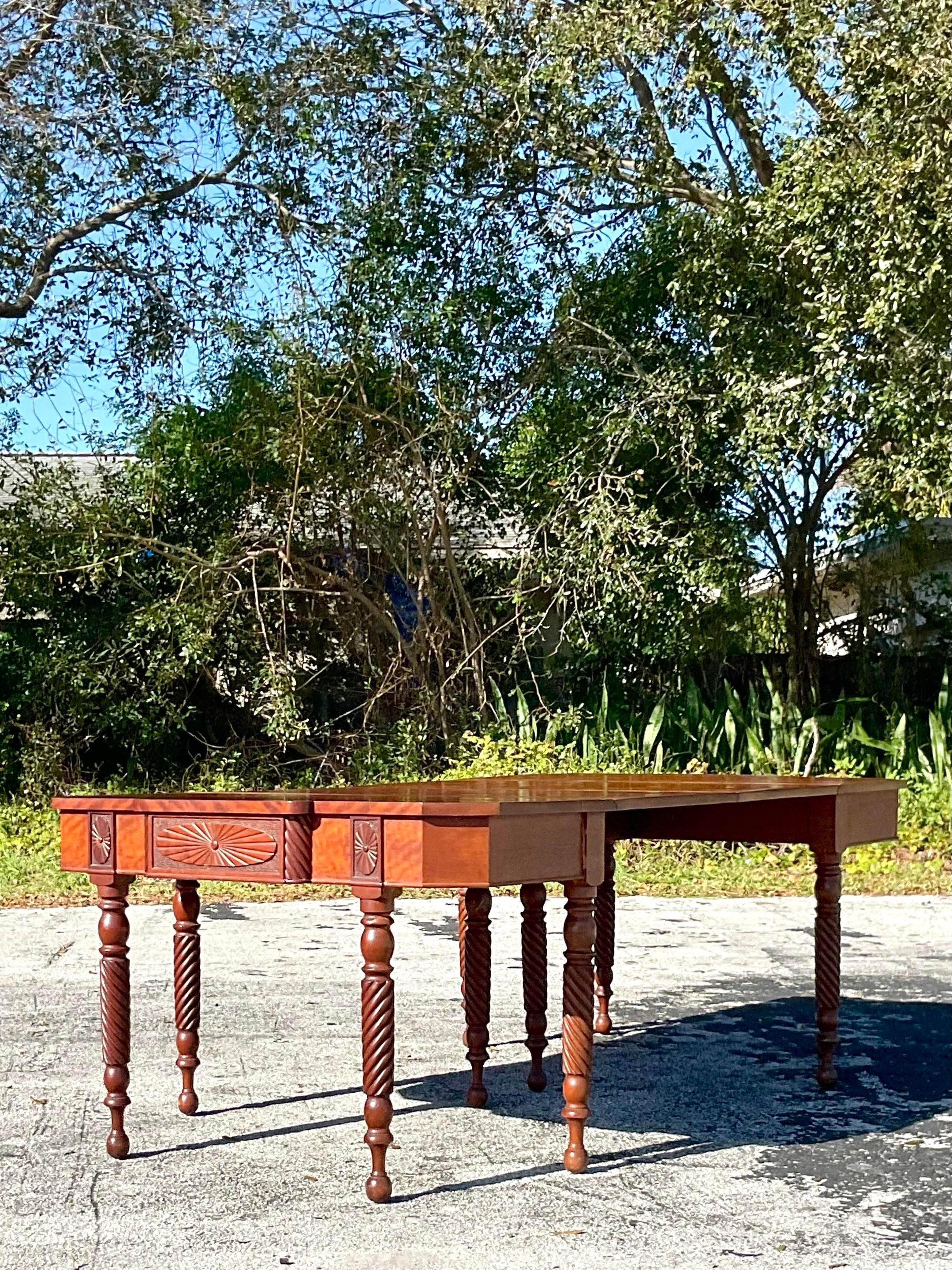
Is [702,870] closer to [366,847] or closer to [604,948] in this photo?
[604,948]

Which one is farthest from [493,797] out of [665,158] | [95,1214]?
[665,158]

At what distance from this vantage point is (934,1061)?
565cm

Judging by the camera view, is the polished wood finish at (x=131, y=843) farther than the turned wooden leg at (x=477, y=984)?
No

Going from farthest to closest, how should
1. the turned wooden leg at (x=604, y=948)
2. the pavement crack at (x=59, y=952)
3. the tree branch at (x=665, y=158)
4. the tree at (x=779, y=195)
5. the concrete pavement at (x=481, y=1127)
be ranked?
the tree branch at (x=665, y=158)
the tree at (x=779, y=195)
the pavement crack at (x=59, y=952)
the turned wooden leg at (x=604, y=948)
the concrete pavement at (x=481, y=1127)

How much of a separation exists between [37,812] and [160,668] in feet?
6.07

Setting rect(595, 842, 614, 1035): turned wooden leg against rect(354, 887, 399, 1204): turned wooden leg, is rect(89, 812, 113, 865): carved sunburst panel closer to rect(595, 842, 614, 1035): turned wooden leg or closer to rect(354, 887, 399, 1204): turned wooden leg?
rect(354, 887, 399, 1204): turned wooden leg

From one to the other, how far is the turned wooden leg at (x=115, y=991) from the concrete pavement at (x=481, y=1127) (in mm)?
209

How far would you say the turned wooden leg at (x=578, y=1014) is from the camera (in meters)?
4.18

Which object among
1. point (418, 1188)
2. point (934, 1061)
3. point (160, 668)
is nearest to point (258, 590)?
point (160, 668)

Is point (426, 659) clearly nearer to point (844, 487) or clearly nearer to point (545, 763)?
point (545, 763)

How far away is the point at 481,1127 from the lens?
4781mm

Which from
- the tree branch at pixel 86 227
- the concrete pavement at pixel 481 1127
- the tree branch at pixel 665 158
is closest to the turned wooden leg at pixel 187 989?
the concrete pavement at pixel 481 1127

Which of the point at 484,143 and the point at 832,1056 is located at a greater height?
the point at 484,143

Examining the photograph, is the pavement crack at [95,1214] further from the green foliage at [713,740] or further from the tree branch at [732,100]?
the tree branch at [732,100]
